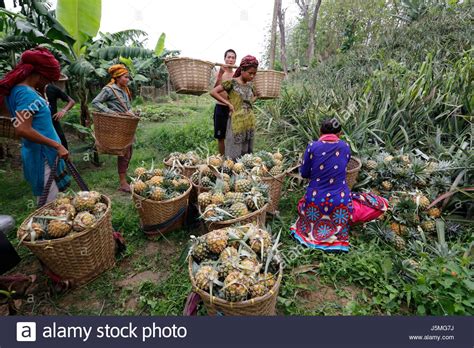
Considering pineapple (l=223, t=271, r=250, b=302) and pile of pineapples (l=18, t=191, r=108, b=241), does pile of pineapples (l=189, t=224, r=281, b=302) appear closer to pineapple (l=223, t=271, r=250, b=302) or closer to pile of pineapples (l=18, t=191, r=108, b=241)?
pineapple (l=223, t=271, r=250, b=302)

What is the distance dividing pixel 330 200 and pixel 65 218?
89.6 inches

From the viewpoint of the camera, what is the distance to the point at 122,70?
11.7ft

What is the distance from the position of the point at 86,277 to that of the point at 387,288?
2.41 m

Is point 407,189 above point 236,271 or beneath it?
above

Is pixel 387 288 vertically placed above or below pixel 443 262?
below

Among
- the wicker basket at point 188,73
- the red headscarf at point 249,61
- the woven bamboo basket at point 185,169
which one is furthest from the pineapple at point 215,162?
the red headscarf at point 249,61

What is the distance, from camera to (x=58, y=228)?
82.8 inches

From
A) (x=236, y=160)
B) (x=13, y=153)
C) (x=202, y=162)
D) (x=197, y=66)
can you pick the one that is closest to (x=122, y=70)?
(x=197, y=66)

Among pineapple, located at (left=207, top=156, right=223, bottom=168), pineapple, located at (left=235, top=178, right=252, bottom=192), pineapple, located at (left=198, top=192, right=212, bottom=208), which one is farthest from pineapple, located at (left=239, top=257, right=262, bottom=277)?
pineapple, located at (left=207, top=156, right=223, bottom=168)

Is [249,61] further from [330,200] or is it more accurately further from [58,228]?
[58,228]

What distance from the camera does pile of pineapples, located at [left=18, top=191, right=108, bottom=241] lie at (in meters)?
2.08

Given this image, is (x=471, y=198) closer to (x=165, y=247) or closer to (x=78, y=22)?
(x=165, y=247)

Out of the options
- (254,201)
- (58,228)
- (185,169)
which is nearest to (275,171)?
(254,201)

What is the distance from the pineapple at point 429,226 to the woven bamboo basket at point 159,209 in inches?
95.9
